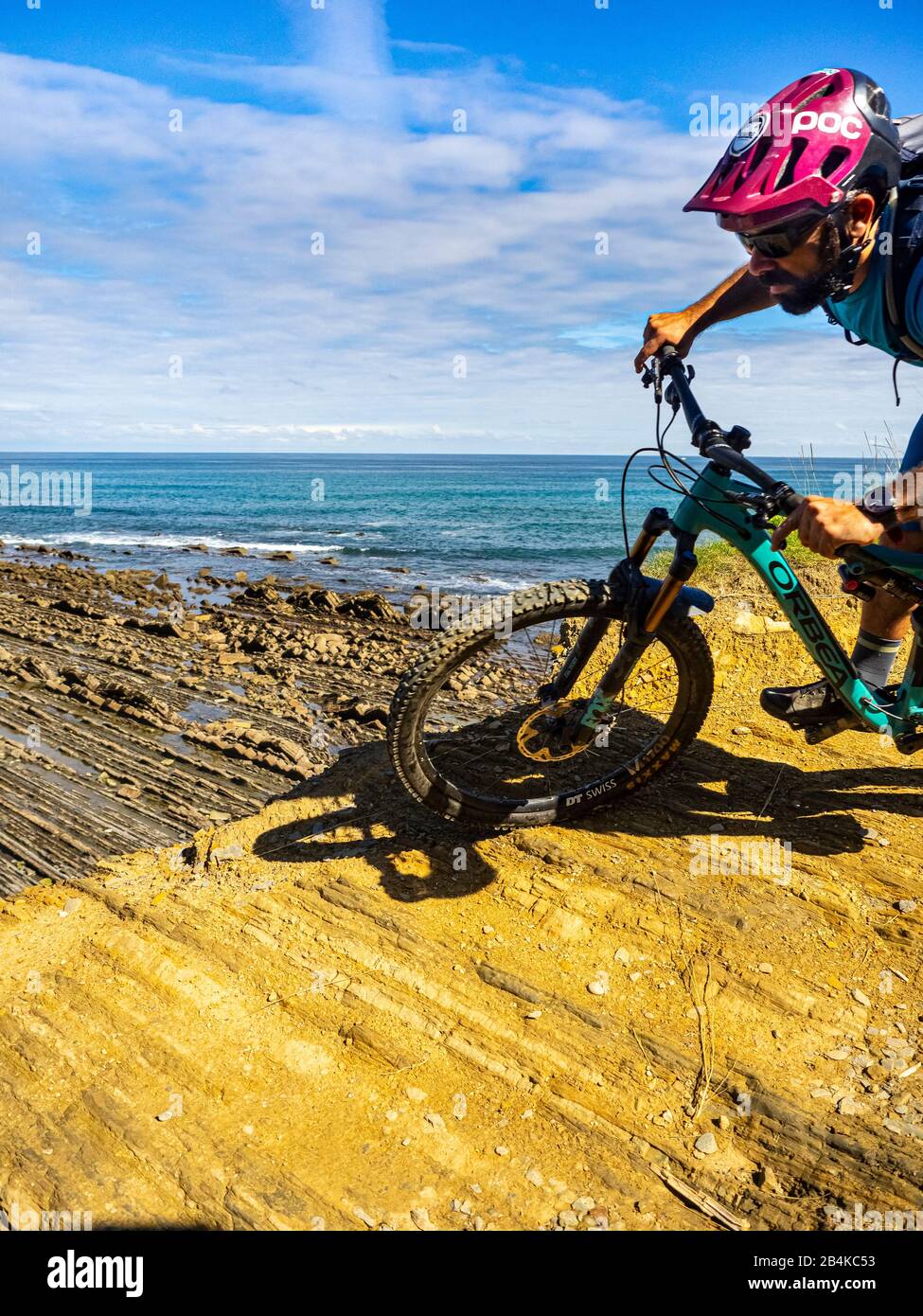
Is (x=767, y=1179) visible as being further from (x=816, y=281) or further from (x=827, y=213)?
(x=827, y=213)

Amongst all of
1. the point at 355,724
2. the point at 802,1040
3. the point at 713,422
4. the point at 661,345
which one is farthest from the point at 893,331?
the point at 355,724

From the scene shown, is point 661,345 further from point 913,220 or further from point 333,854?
point 333,854

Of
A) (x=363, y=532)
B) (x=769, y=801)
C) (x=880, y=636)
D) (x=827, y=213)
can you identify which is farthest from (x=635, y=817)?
(x=363, y=532)

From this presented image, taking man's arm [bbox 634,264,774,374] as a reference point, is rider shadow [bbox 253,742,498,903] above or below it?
below

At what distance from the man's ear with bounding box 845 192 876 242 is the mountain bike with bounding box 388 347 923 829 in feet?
2.87

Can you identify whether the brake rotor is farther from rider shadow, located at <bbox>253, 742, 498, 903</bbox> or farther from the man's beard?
the man's beard

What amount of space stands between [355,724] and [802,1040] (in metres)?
5.82

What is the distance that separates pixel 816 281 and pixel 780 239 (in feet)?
0.77

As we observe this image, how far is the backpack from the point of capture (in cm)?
301

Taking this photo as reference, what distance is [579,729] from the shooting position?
4223 mm

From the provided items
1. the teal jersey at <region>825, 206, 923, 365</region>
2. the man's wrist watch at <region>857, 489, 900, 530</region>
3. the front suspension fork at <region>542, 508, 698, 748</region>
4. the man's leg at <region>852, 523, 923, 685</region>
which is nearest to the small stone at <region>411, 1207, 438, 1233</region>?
the front suspension fork at <region>542, 508, 698, 748</region>

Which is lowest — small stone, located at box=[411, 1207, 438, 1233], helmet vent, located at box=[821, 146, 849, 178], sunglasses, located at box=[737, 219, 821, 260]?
small stone, located at box=[411, 1207, 438, 1233]

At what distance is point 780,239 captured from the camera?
3.08m

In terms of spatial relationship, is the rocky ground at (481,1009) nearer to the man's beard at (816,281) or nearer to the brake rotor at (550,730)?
the brake rotor at (550,730)
